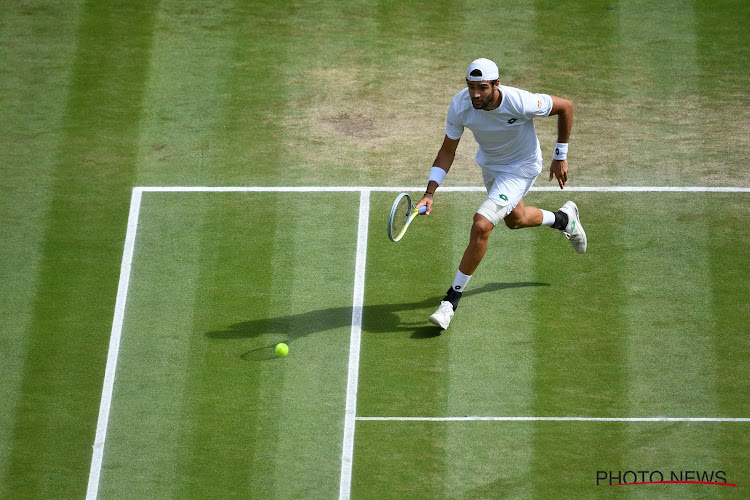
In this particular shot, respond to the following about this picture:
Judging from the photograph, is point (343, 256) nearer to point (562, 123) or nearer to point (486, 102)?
point (486, 102)

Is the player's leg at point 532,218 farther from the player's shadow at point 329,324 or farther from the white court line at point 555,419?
the white court line at point 555,419

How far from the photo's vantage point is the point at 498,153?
996 centimetres

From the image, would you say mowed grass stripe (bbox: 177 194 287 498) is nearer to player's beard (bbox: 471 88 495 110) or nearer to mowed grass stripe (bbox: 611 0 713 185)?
player's beard (bbox: 471 88 495 110)

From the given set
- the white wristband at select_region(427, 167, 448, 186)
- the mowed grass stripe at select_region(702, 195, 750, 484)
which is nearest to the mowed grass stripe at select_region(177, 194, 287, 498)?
the white wristband at select_region(427, 167, 448, 186)

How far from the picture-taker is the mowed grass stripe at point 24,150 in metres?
10.2

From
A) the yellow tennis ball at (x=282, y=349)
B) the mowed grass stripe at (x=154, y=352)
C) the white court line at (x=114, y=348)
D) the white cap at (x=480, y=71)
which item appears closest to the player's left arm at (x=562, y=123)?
the white cap at (x=480, y=71)

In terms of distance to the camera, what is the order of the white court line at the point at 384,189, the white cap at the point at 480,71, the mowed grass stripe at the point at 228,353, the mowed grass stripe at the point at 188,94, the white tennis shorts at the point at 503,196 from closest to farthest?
the mowed grass stripe at the point at 228,353 < the white cap at the point at 480,71 < the white tennis shorts at the point at 503,196 < the white court line at the point at 384,189 < the mowed grass stripe at the point at 188,94

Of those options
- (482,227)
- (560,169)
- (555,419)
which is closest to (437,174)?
(482,227)

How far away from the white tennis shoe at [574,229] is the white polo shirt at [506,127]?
0.64 meters

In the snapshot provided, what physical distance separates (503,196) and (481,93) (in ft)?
3.44

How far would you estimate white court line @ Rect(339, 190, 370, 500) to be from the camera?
8906 millimetres

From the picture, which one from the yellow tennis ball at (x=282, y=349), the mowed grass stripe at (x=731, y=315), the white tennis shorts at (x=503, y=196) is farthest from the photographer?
the yellow tennis ball at (x=282, y=349)

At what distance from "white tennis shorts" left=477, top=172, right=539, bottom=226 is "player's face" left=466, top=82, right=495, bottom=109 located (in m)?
0.86

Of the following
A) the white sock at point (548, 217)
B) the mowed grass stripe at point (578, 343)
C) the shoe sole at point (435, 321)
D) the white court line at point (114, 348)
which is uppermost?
the white sock at point (548, 217)
